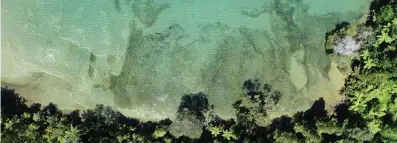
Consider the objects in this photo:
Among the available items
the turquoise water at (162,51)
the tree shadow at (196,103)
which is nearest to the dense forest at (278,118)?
the tree shadow at (196,103)

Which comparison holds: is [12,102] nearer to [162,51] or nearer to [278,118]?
[162,51]

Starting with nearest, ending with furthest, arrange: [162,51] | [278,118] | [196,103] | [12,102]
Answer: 1. [278,118]
2. [196,103]
3. [162,51]
4. [12,102]

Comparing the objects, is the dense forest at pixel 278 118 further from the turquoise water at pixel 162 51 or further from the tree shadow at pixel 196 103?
the turquoise water at pixel 162 51

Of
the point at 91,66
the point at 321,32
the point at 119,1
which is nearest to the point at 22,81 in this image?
the point at 91,66

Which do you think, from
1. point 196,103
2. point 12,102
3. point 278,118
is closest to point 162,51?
point 196,103

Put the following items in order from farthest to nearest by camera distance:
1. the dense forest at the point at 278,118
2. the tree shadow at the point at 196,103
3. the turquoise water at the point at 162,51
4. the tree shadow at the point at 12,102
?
the tree shadow at the point at 12,102
the tree shadow at the point at 196,103
the turquoise water at the point at 162,51
the dense forest at the point at 278,118

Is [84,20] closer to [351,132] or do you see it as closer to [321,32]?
[321,32]
